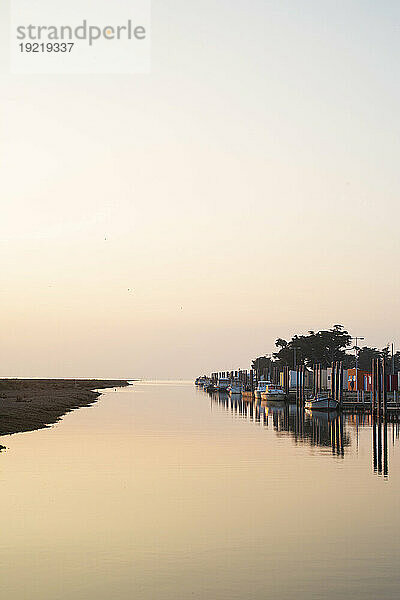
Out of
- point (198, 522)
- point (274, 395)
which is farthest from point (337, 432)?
point (274, 395)

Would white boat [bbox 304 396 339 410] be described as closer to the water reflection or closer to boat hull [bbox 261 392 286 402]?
the water reflection

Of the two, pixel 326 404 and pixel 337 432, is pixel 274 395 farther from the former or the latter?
pixel 337 432

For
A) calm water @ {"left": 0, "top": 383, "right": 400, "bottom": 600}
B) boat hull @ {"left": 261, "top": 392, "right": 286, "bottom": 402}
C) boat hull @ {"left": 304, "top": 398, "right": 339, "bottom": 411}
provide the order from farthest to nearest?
1. boat hull @ {"left": 261, "top": 392, "right": 286, "bottom": 402}
2. boat hull @ {"left": 304, "top": 398, "right": 339, "bottom": 411}
3. calm water @ {"left": 0, "top": 383, "right": 400, "bottom": 600}

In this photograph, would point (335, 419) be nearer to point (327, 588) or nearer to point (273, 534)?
point (273, 534)

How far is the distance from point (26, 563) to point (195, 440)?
48.2 meters

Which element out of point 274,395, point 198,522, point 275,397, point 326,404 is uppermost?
point 198,522

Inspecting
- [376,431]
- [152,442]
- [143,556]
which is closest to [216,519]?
[143,556]

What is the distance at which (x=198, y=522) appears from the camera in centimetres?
3394

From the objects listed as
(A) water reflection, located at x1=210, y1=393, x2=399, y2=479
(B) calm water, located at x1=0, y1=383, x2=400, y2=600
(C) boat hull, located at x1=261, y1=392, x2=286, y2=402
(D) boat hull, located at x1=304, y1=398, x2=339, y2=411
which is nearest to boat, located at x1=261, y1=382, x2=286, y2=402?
(C) boat hull, located at x1=261, y1=392, x2=286, y2=402

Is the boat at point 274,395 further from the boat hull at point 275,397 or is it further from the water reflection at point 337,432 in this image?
the water reflection at point 337,432

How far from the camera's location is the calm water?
79.2ft

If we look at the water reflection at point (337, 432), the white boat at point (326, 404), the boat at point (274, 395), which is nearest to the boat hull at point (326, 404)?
the white boat at point (326, 404)

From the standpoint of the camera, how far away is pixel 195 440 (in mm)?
74438

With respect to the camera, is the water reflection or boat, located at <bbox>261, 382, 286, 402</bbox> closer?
the water reflection
